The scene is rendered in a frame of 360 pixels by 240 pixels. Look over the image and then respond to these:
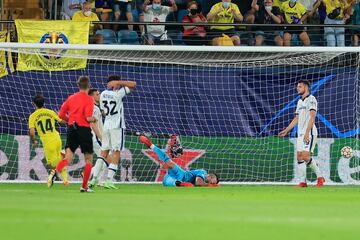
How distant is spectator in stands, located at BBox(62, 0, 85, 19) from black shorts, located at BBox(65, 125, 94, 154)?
8.90 metres

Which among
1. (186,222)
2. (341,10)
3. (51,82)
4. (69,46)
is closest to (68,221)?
(186,222)

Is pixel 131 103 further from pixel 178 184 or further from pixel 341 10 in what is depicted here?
pixel 341 10

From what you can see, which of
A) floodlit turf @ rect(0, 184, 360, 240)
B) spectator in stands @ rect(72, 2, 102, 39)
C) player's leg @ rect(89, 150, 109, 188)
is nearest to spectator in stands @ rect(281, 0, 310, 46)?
spectator in stands @ rect(72, 2, 102, 39)

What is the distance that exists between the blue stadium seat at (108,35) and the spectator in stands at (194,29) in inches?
70.6

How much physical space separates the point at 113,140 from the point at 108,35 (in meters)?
5.71

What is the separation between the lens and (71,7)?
87.9 ft

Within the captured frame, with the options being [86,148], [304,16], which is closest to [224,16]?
[304,16]

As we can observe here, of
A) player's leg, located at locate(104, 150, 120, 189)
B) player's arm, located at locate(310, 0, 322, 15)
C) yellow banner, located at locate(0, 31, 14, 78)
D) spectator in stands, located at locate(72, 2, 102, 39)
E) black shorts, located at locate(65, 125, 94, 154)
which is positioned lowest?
player's leg, located at locate(104, 150, 120, 189)

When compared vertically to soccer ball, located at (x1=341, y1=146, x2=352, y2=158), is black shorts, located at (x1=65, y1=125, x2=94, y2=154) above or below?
above

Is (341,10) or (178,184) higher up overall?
(341,10)

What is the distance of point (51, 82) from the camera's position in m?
24.7

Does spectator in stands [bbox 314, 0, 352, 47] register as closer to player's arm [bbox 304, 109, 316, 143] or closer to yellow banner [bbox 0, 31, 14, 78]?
player's arm [bbox 304, 109, 316, 143]

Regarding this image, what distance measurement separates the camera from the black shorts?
58.8ft

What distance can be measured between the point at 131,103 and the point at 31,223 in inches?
607
